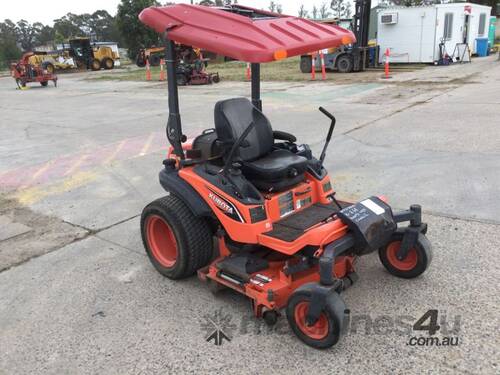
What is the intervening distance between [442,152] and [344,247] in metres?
4.29

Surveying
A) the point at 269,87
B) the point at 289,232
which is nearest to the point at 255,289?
the point at 289,232

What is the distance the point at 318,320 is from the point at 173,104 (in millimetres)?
1789

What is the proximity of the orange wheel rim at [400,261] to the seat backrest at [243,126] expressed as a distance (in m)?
1.14

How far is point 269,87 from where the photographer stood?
1562cm

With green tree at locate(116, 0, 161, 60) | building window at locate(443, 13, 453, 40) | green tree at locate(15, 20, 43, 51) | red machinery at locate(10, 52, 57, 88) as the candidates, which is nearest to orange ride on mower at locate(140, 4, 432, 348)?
building window at locate(443, 13, 453, 40)

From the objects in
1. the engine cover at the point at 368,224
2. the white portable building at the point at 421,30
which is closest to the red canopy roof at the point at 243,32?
the engine cover at the point at 368,224

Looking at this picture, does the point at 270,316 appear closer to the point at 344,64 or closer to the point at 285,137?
the point at 285,137

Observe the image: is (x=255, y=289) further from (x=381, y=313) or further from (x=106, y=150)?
(x=106, y=150)

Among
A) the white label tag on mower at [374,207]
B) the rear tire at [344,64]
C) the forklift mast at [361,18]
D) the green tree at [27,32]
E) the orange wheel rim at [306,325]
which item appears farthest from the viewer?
the green tree at [27,32]

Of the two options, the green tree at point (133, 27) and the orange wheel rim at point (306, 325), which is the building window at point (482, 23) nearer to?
the orange wheel rim at point (306, 325)

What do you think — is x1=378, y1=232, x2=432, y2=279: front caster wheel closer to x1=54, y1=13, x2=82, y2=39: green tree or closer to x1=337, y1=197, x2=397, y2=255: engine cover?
x1=337, y1=197, x2=397, y2=255: engine cover

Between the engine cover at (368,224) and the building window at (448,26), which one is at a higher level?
the building window at (448,26)

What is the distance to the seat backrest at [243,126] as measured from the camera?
3189mm

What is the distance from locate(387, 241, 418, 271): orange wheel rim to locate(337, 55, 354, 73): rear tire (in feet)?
54.4
